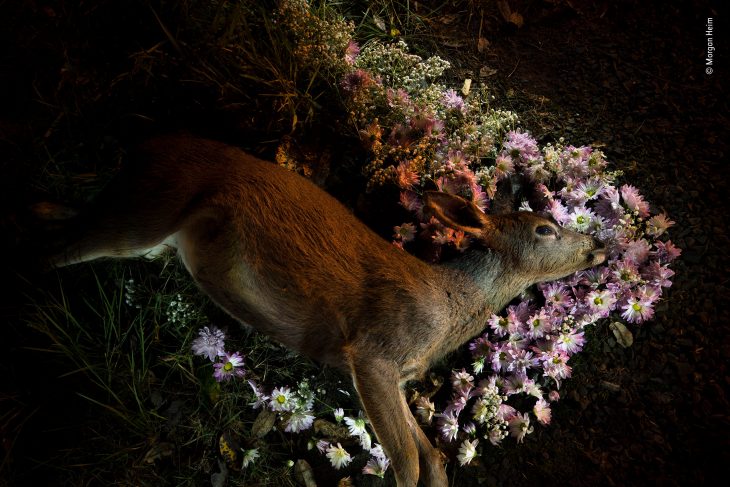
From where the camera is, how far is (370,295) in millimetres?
2920

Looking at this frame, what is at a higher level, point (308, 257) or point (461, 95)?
point (461, 95)

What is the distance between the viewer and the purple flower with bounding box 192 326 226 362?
Answer: 3418 mm

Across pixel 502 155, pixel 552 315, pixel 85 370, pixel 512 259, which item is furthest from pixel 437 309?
pixel 85 370

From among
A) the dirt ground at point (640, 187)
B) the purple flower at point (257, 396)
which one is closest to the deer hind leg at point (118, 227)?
the dirt ground at point (640, 187)

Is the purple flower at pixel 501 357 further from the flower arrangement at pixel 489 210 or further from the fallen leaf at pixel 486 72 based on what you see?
the fallen leaf at pixel 486 72

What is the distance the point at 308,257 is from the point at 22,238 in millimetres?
2058

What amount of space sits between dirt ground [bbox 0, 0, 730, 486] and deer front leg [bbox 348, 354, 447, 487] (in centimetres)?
70

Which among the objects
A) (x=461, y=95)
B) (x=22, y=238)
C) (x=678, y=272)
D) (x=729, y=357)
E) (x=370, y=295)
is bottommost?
(x=22, y=238)

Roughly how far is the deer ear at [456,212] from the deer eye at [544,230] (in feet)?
1.17

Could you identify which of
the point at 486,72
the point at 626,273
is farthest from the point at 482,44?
the point at 626,273

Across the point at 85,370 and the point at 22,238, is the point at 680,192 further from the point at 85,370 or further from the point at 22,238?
the point at 22,238
